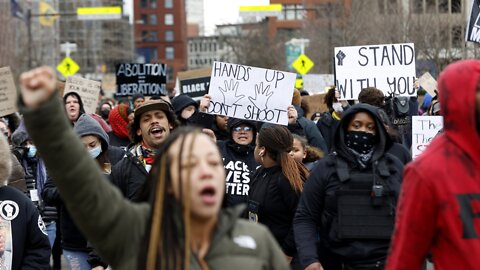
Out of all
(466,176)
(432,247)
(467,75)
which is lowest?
(432,247)

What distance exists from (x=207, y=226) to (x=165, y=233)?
0.47 feet

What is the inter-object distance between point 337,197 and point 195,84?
10.4 metres

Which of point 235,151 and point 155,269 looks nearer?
point 155,269

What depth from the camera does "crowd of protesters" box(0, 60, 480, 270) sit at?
3.55 metres

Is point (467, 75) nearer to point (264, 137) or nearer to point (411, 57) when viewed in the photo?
point (264, 137)

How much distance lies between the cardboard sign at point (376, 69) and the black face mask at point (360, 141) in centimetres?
565

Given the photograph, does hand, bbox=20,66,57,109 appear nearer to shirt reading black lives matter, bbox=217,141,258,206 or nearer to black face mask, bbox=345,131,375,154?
black face mask, bbox=345,131,375,154

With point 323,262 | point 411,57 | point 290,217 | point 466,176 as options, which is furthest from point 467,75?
point 411,57

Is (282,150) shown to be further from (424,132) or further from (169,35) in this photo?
(169,35)

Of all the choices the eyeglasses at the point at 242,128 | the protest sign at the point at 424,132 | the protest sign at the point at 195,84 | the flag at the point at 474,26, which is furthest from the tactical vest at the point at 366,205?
the protest sign at the point at 195,84

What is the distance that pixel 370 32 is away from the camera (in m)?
37.8

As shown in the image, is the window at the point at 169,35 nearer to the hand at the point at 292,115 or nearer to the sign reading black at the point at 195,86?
the sign reading black at the point at 195,86

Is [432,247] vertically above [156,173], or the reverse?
[156,173]

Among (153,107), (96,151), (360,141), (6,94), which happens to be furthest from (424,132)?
(6,94)
